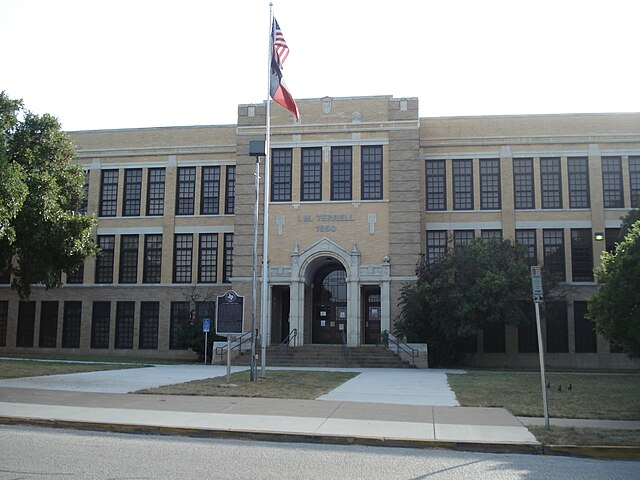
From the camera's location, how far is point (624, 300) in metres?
13.4

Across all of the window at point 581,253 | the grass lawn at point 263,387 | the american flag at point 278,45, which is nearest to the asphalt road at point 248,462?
the grass lawn at point 263,387

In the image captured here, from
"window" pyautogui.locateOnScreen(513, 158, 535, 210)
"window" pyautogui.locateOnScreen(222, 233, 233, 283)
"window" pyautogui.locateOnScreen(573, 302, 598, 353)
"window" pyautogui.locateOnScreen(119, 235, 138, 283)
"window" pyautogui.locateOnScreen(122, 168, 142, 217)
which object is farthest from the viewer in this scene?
"window" pyautogui.locateOnScreen(122, 168, 142, 217)

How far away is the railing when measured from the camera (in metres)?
29.7

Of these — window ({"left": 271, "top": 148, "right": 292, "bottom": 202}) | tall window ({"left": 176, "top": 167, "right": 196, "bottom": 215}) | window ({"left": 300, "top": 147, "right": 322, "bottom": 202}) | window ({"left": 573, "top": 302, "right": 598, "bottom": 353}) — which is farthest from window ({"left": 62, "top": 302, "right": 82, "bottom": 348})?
window ({"left": 573, "top": 302, "right": 598, "bottom": 353})

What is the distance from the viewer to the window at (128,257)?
38250 mm

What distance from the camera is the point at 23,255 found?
2148 centimetres

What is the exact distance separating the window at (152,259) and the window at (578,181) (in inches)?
899

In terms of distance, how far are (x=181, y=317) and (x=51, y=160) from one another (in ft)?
53.9

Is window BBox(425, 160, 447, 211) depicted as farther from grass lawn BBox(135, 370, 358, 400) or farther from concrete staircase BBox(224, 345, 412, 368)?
grass lawn BBox(135, 370, 358, 400)

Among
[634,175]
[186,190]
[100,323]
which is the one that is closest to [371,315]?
[186,190]

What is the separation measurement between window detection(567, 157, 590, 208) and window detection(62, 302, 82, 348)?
28132 millimetres

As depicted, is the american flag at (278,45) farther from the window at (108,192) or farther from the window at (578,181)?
the window at (108,192)

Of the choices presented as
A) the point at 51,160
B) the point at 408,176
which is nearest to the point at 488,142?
the point at 408,176

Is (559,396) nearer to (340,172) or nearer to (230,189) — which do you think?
(340,172)
